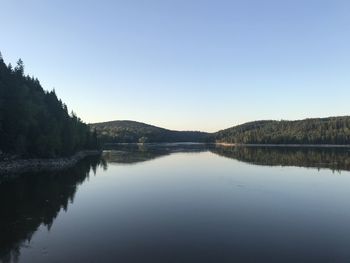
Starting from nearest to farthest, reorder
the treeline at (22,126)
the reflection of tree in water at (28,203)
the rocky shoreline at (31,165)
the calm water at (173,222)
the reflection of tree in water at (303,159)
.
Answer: the calm water at (173,222), the reflection of tree in water at (28,203), the rocky shoreline at (31,165), the treeline at (22,126), the reflection of tree in water at (303,159)

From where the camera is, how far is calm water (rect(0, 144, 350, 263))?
946 inches

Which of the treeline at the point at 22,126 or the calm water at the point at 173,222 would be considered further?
the treeline at the point at 22,126

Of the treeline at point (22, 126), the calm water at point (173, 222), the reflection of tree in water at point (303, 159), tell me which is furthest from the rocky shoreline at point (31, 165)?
the reflection of tree in water at point (303, 159)

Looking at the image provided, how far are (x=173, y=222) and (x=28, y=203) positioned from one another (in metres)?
17.9

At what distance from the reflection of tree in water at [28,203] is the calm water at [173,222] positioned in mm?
76

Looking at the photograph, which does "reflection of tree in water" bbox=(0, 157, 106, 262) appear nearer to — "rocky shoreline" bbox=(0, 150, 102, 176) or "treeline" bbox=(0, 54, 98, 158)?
"rocky shoreline" bbox=(0, 150, 102, 176)

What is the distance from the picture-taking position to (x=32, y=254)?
23.7 m

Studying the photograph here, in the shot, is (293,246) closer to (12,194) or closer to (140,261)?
(140,261)

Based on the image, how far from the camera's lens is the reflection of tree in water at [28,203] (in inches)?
1057

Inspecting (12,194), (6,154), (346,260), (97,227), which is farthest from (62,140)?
(346,260)

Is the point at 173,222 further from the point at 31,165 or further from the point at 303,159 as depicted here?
the point at 303,159

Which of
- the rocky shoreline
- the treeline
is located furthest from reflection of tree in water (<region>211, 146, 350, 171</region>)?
the treeline

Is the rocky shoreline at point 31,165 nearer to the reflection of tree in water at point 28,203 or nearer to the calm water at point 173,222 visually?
the reflection of tree in water at point 28,203

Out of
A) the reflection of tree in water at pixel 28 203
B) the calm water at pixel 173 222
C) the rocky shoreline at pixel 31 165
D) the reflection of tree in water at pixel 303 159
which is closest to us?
the calm water at pixel 173 222
